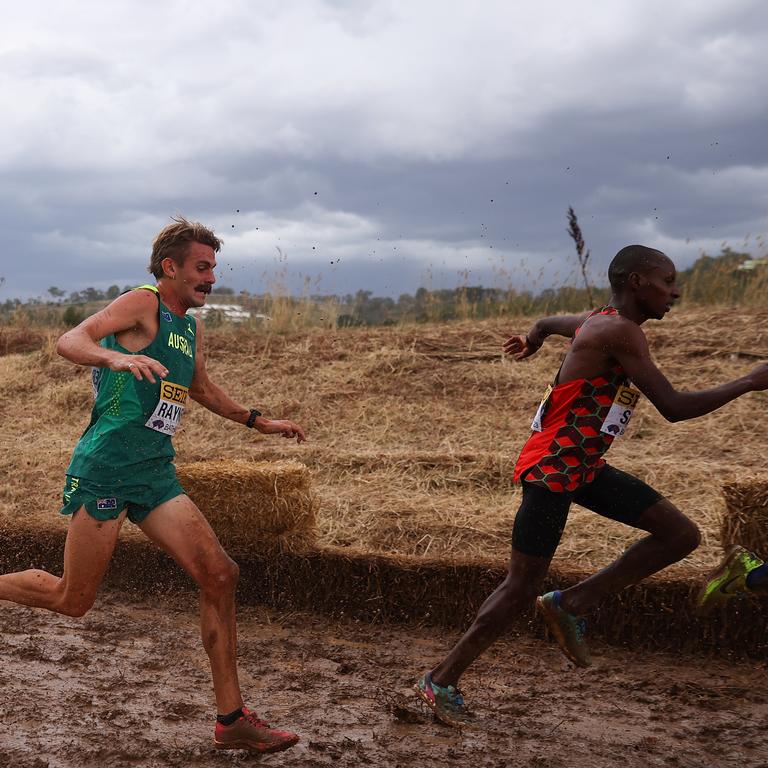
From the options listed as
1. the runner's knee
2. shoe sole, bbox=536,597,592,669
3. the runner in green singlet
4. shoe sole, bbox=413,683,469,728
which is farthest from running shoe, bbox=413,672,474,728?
the runner's knee

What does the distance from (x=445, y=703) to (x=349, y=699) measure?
0.79 metres

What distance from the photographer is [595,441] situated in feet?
13.1

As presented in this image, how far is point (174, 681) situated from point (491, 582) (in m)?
2.21

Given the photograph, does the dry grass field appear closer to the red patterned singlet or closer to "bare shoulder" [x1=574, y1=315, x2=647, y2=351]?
the red patterned singlet

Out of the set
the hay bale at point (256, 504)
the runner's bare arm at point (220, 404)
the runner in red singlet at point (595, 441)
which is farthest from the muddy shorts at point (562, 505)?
the hay bale at point (256, 504)

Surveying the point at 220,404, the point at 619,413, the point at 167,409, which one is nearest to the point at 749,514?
the point at 619,413

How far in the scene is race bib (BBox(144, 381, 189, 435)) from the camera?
3969mm

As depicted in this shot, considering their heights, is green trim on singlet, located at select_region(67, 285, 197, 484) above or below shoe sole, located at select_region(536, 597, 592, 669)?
above

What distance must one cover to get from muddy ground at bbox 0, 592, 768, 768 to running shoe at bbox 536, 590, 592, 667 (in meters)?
0.37

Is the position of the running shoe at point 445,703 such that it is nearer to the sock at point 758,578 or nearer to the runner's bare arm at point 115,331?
the sock at point 758,578

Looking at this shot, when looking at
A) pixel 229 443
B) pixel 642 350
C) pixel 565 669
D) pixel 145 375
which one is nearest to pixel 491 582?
pixel 565 669

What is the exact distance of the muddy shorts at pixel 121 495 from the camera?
3895 mm

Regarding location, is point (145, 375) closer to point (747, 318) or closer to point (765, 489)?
point (765, 489)

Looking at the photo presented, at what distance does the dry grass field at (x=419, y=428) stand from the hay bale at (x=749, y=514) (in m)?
0.64
